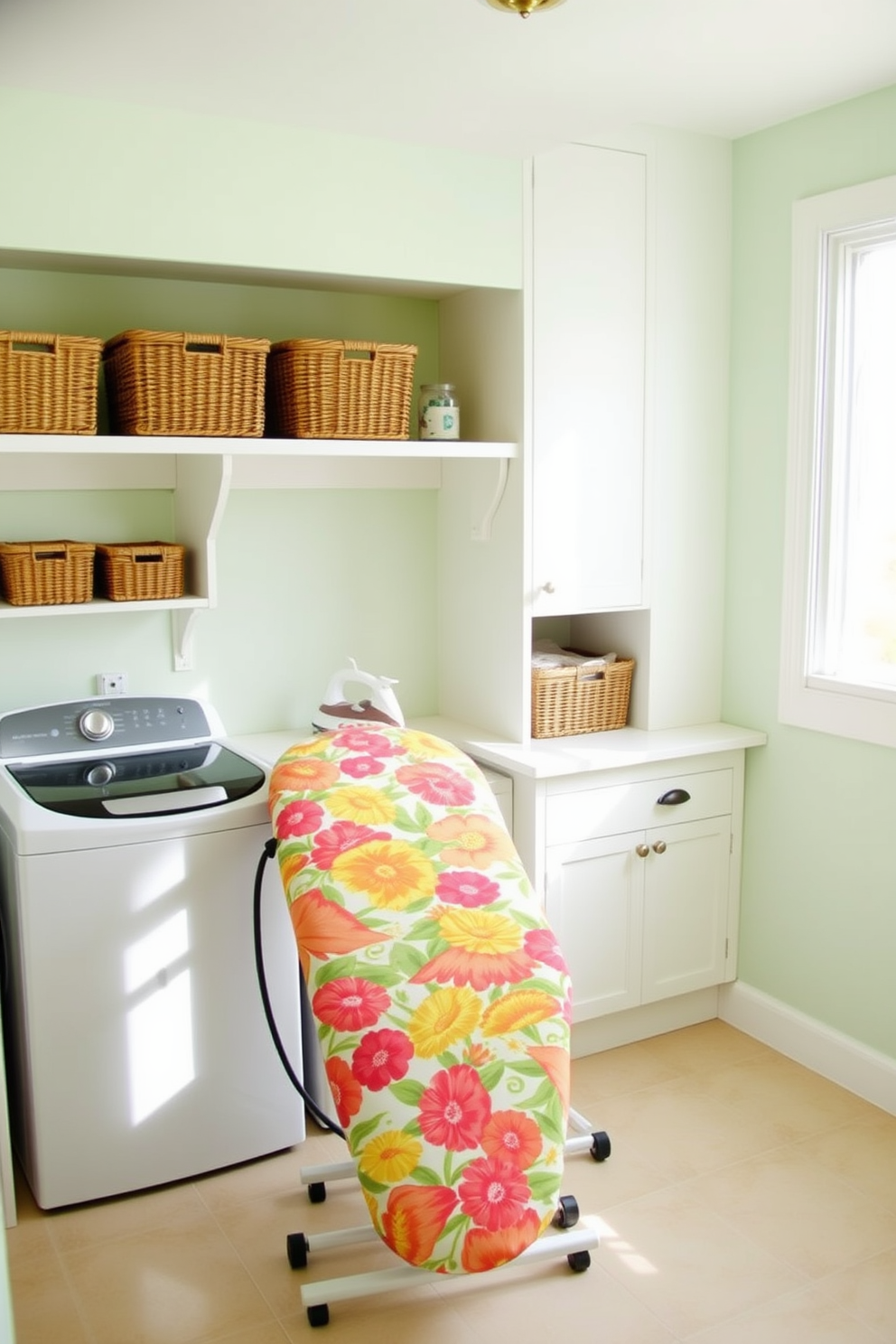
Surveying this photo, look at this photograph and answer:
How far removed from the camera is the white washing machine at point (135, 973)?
243cm

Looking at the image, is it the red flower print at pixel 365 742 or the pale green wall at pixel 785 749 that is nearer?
the red flower print at pixel 365 742

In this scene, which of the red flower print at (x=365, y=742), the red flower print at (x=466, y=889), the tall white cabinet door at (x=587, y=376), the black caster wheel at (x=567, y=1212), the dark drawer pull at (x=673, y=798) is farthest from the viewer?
the dark drawer pull at (x=673, y=798)

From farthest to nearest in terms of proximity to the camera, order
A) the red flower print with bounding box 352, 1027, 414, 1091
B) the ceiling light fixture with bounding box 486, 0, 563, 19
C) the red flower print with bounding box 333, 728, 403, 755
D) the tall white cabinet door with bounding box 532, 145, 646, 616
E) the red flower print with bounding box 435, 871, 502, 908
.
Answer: the tall white cabinet door with bounding box 532, 145, 646, 616, the red flower print with bounding box 333, 728, 403, 755, the red flower print with bounding box 435, 871, 502, 908, the red flower print with bounding box 352, 1027, 414, 1091, the ceiling light fixture with bounding box 486, 0, 563, 19

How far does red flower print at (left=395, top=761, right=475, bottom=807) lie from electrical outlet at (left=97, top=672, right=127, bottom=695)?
0.84 meters

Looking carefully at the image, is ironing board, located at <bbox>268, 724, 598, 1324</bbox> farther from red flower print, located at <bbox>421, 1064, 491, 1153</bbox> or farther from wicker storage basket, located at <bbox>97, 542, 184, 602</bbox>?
wicker storage basket, located at <bbox>97, 542, 184, 602</bbox>

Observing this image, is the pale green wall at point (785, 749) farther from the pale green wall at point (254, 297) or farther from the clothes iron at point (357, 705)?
the clothes iron at point (357, 705)

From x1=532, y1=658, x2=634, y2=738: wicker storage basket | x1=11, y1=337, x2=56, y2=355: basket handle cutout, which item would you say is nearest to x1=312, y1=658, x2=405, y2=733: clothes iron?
x1=532, y1=658, x2=634, y2=738: wicker storage basket

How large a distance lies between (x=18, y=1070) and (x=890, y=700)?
85.2 inches

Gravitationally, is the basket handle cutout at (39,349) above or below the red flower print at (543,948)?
above

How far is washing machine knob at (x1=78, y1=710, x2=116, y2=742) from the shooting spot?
2816mm

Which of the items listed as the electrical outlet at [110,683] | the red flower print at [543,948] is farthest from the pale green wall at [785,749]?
the electrical outlet at [110,683]

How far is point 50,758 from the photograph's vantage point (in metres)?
2.77

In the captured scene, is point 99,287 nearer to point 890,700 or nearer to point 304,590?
point 304,590

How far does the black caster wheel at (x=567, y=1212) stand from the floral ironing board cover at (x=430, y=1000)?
437 mm
